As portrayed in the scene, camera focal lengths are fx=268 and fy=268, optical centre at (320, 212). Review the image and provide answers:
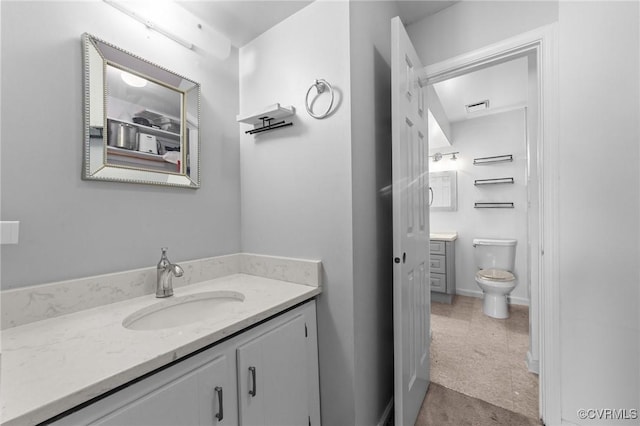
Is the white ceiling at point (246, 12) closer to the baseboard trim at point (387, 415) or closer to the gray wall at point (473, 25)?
the gray wall at point (473, 25)

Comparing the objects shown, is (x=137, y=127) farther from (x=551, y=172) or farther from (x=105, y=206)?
(x=551, y=172)

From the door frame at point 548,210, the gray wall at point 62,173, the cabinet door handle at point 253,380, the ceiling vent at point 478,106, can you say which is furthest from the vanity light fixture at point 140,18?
the ceiling vent at point 478,106

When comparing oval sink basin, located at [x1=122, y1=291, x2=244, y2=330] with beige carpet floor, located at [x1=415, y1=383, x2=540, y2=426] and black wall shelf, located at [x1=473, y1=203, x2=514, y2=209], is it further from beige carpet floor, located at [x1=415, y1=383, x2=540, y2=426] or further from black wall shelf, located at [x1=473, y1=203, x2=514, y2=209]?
black wall shelf, located at [x1=473, y1=203, x2=514, y2=209]

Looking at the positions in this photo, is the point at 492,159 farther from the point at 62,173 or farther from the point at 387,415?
the point at 62,173

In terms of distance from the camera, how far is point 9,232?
2.84 feet

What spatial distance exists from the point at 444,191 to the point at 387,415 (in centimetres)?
307

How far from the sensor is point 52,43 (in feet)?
3.32

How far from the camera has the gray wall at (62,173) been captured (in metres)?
0.93

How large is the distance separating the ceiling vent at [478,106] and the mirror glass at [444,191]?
2.71ft

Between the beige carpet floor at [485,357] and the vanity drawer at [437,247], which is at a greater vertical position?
the vanity drawer at [437,247]

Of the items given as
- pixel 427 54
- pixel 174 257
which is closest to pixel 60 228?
pixel 174 257

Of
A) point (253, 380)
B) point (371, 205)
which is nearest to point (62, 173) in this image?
point (253, 380)

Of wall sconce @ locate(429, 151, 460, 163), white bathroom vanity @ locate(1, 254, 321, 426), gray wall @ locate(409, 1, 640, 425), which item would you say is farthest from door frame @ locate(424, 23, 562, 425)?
wall sconce @ locate(429, 151, 460, 163)

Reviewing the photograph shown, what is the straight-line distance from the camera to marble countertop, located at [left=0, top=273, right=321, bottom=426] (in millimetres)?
558
